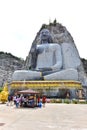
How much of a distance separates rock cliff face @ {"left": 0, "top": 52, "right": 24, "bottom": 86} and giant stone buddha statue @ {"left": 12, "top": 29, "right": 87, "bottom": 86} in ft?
54.5

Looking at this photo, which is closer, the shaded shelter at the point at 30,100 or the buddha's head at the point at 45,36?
the shaded shelter at the point at 30,100

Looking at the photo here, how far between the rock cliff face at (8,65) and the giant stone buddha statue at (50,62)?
54.5ft

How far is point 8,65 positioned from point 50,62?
73.3 feet

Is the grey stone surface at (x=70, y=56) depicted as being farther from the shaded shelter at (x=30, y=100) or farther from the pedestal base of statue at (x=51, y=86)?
the shaded shelter at (x=30, y=100)

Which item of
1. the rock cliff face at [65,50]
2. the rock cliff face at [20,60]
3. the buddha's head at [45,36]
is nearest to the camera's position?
the buddha's head at [45,36]

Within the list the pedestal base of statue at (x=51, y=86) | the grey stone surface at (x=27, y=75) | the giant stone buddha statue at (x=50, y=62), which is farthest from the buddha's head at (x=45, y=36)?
the pedestal base of statue at (x=51, y=86)

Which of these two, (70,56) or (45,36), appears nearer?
(45,36)

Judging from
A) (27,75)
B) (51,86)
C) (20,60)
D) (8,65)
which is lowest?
(51,86)

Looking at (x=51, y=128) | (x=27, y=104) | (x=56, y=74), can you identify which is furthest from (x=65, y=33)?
(x=51, y=128)

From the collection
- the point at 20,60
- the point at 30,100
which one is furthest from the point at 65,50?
the point at 20,60

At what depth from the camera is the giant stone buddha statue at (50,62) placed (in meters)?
29.6

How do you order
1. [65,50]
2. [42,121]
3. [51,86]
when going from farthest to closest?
[65,50], [51,86], [42,121]

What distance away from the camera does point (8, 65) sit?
54062 mm

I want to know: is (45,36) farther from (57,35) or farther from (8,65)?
(8,65)
